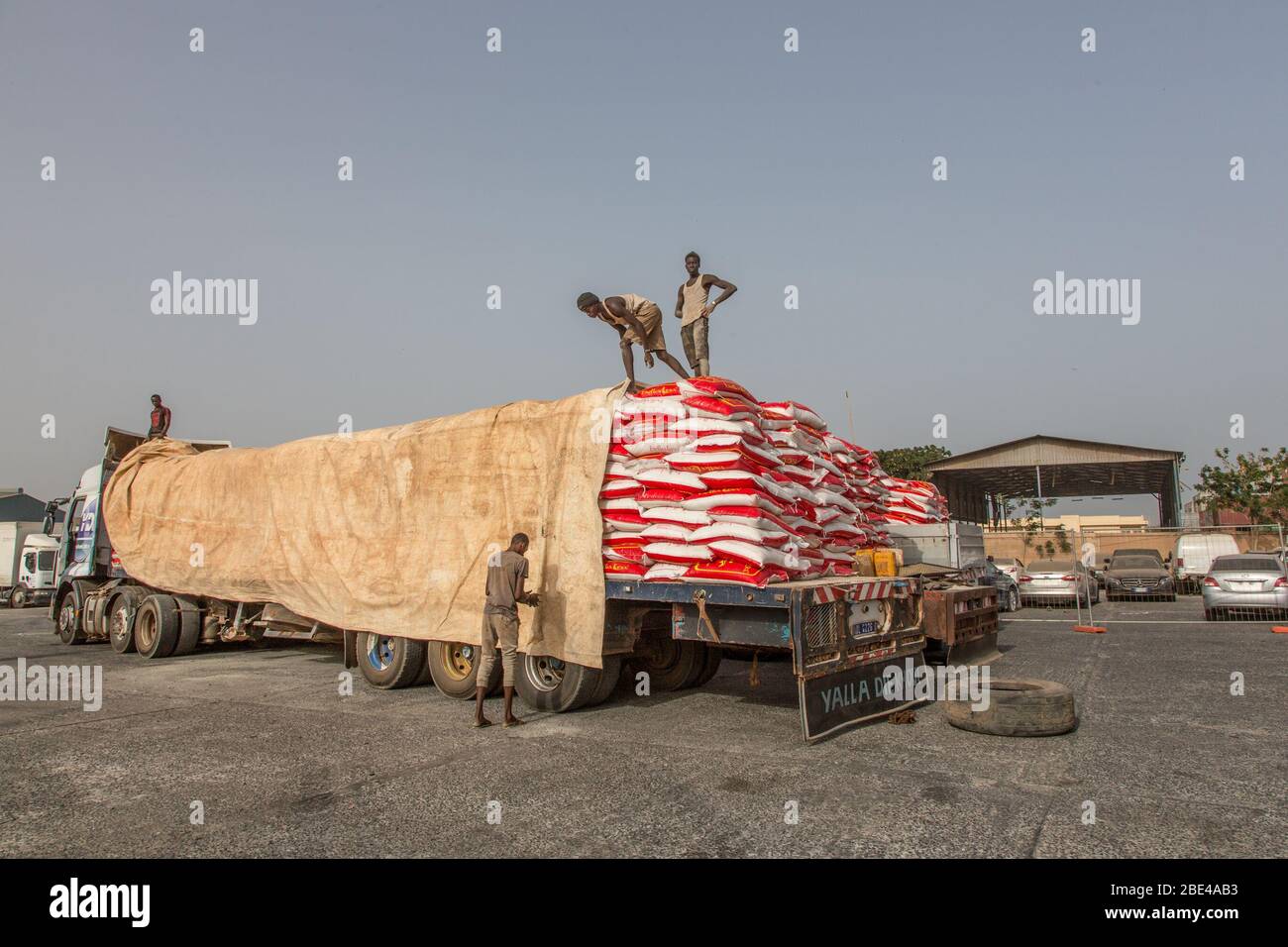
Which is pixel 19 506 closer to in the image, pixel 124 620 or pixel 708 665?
pixel 124 620

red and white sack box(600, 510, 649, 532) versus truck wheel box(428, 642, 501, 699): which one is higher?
red and white sack box(600, 510, 649, 532)

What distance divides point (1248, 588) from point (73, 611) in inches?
864

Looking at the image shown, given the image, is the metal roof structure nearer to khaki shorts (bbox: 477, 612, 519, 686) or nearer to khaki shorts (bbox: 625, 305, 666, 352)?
khaki shorts (bbox: 625, 305, 666, 352)

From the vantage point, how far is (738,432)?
7039 millimetres

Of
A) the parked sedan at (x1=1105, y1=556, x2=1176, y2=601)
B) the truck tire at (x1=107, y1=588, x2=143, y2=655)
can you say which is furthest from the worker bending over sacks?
the parked sedan at (x1=1105, y1=556, x2=1176, y2=601)

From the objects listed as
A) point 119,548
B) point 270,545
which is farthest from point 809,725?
point 119,548

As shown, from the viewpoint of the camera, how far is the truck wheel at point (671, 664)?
9.30m

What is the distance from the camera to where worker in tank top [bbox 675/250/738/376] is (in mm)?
9734

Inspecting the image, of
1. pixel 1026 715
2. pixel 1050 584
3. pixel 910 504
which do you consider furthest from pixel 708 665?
pixel 1050 584

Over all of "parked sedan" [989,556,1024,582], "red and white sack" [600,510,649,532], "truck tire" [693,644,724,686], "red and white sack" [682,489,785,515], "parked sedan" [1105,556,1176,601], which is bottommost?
"parked sedan" [1105,556,1176,601]

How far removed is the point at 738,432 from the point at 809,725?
7.91 ft

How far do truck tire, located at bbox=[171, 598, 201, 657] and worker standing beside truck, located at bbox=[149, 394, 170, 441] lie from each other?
3.56 meters

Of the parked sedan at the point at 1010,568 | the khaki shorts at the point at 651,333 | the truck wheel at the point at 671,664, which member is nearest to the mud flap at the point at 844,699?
the truck wheel at the point at 671,664
